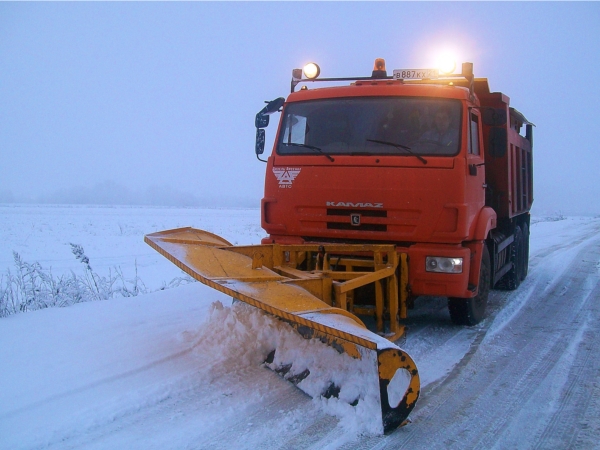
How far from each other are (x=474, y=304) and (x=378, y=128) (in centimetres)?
221

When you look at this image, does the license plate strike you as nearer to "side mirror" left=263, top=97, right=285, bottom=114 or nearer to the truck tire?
"side mirror" left=263, top=97, right=285, bottom=114

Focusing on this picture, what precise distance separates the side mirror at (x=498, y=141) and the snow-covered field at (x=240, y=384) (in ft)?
6.57

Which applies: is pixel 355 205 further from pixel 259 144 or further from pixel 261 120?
pixel 261 120

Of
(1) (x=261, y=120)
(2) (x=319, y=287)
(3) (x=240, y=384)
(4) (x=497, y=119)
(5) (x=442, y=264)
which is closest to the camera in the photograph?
(3) (x=240, y=384)

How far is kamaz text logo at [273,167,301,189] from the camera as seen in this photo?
5416 mm

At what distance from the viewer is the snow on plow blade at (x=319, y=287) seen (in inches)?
117

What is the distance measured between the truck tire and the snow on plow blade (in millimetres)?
4078

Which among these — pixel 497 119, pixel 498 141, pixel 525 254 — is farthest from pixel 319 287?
pixel 525 254

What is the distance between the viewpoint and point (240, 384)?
3.78 m

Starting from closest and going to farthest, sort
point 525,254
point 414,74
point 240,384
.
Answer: point 240,384 → point 414,74 → point 525,254

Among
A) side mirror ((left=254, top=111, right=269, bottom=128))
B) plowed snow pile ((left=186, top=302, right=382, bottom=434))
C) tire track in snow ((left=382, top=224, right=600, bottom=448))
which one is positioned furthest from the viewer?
side mirror ((left=254, top=111, right=269, bottom=128))

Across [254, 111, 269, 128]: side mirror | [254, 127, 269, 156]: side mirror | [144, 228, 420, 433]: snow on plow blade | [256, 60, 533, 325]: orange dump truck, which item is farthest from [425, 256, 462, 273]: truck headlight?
[254, 111, 269, 128]: side mirror

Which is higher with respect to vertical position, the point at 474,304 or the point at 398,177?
the point at 398,177

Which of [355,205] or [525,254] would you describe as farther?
[525,254]
